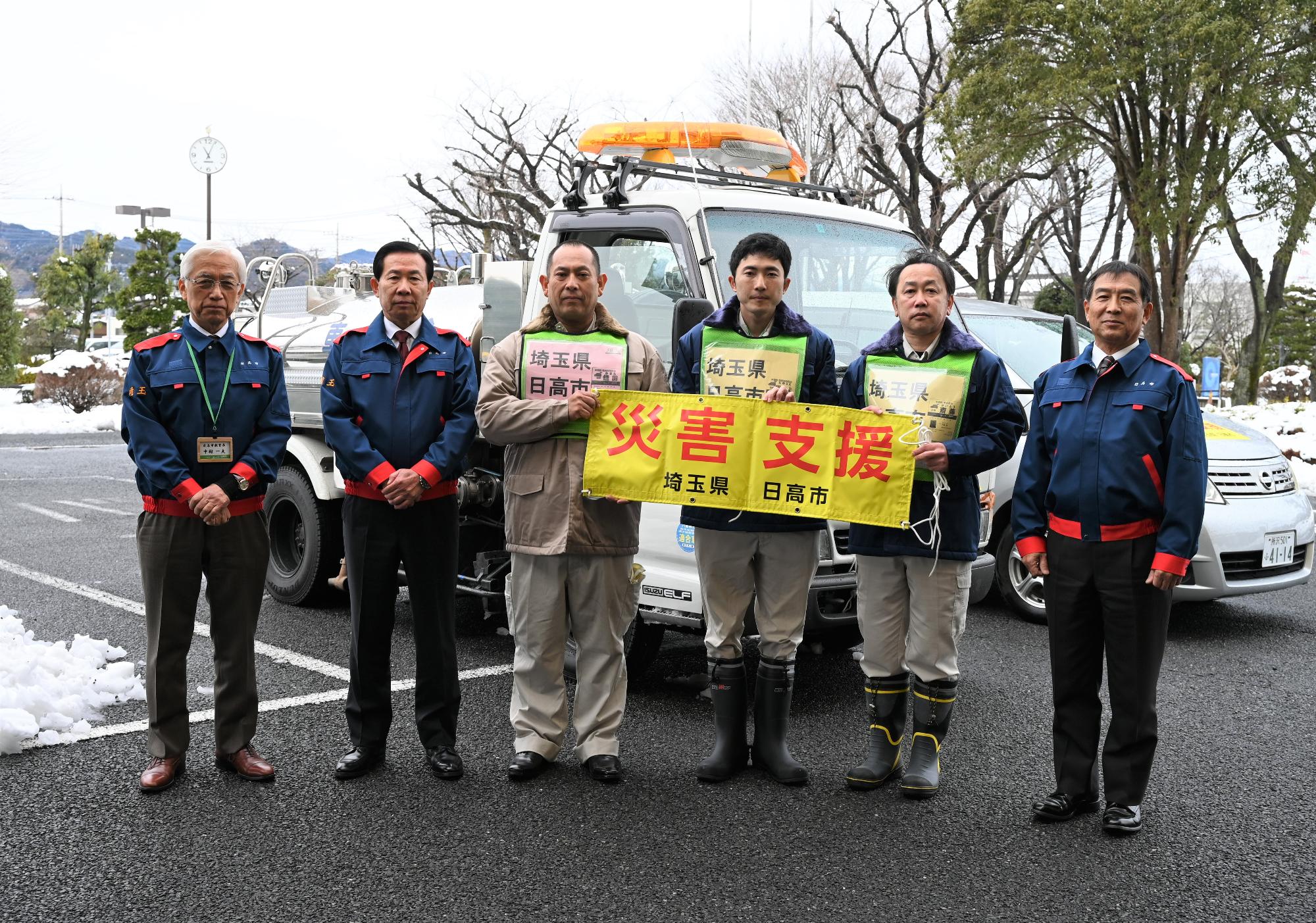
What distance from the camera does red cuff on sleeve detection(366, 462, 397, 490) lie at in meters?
4.23

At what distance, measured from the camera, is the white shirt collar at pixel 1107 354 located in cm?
396

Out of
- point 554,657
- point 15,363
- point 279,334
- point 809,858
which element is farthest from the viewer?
point 15,363

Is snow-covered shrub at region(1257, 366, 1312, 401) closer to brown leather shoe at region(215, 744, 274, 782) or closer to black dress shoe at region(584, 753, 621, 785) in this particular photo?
black dress shoe at region(584, 753, 621, 785)

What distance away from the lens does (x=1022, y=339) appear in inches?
322

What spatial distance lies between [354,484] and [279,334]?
3936mm

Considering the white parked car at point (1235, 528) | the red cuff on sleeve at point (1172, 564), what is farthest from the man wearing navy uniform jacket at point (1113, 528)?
the white parked car at point (1235, 528)

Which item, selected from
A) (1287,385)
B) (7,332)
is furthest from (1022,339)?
(7,332)

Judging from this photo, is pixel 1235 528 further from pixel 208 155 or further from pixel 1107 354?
pixel 208 155

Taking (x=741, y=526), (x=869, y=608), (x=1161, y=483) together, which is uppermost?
(x=1161, y=483)

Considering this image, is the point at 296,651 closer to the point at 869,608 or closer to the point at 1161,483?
the point at 869,608

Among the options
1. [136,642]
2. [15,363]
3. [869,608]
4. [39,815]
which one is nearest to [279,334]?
[136,642]

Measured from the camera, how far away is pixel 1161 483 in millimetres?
3865

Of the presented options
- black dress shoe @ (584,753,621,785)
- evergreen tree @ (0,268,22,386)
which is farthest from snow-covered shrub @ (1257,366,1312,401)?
evergreen tree @ (0,268,22,386)

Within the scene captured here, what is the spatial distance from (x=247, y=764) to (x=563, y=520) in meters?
1.45
